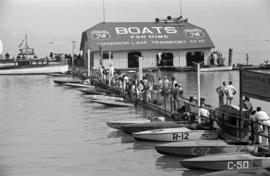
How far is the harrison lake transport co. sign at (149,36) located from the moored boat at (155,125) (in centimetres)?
3189

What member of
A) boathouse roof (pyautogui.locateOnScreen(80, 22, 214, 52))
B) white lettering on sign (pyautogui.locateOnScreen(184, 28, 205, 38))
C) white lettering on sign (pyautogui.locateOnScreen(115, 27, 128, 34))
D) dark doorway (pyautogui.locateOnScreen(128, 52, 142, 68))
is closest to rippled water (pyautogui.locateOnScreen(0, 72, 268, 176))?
boathouse roof (pyautogui.locateOnScreen(80, 22, 214, 52))

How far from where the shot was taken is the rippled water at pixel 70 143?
16.0 metres

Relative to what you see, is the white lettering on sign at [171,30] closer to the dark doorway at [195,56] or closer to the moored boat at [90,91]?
the dark doorway at [195,56]

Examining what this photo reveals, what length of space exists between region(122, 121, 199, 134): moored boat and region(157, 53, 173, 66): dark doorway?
33670mm

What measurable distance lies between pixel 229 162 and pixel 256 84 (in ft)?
9.41

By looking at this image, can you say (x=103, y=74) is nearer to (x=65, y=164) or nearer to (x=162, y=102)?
(x=162, y=102)

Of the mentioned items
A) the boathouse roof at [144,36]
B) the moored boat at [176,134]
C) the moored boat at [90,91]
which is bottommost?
the moored boat at [176,134]

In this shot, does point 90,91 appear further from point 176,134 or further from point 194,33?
point 194,33

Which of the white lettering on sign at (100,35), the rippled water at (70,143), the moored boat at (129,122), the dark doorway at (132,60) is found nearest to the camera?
the rippled water at (70,143)

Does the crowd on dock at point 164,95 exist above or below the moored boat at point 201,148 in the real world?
above

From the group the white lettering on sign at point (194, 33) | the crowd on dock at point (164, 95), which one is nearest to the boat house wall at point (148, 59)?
the white lettering on sign at point (194, 33)

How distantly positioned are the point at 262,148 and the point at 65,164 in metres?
5.36

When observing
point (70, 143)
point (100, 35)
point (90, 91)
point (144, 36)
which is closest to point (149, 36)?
point (144, 36)

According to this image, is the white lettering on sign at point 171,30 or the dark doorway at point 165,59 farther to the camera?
the white lettering on sign at point 171,30
